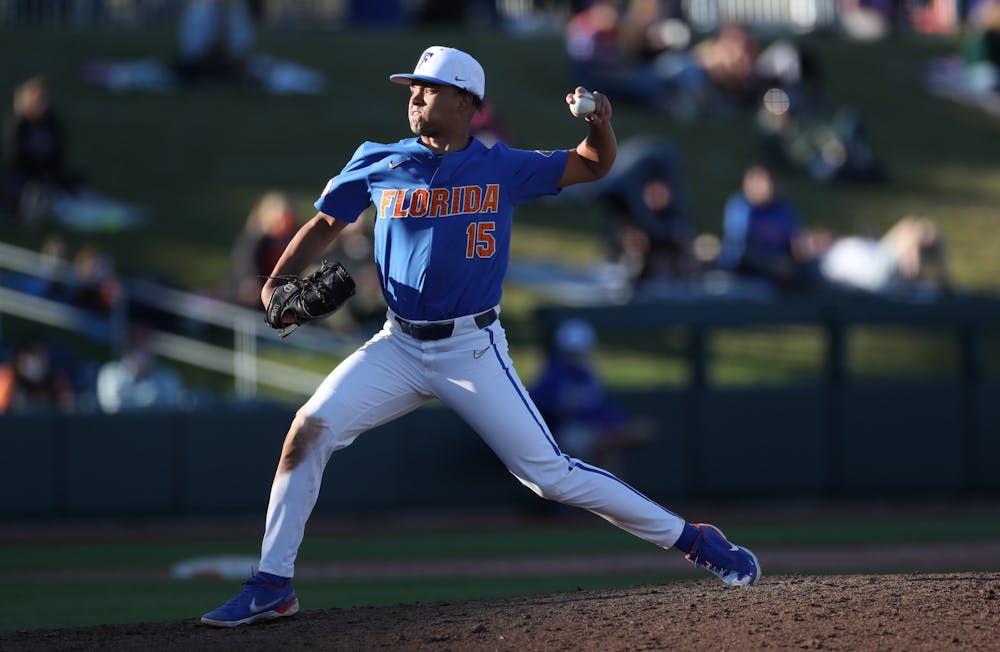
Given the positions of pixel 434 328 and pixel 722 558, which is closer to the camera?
pixel 434 328

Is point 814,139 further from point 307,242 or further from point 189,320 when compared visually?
point 307,242

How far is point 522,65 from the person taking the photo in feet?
76.6

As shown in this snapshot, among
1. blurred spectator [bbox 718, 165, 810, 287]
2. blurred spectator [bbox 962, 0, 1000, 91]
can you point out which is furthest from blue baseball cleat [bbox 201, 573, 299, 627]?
blurred spectator [bbox 962, 0, 1000, 91]

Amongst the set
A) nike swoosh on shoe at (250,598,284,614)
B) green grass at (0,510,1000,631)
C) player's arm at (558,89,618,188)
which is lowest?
green grass at (0,510,1000,631)

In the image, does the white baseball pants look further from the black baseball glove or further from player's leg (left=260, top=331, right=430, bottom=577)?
the black baseball glove

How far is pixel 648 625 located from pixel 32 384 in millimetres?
8094

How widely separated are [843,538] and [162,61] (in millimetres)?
13859

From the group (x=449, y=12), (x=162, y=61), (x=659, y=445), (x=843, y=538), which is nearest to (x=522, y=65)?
(x=449, y=12)

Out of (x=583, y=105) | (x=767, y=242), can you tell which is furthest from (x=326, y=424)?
(x=767, y=242)

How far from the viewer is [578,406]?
11.9m

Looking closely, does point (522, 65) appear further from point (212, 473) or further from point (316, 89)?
point (212, 473)

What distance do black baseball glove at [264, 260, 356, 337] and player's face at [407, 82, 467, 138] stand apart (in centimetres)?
62

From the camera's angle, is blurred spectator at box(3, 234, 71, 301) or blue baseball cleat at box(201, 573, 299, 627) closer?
blue baseball cleat at box(201, 573, 299, 627)

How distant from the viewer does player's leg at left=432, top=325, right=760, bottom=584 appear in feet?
17.9
